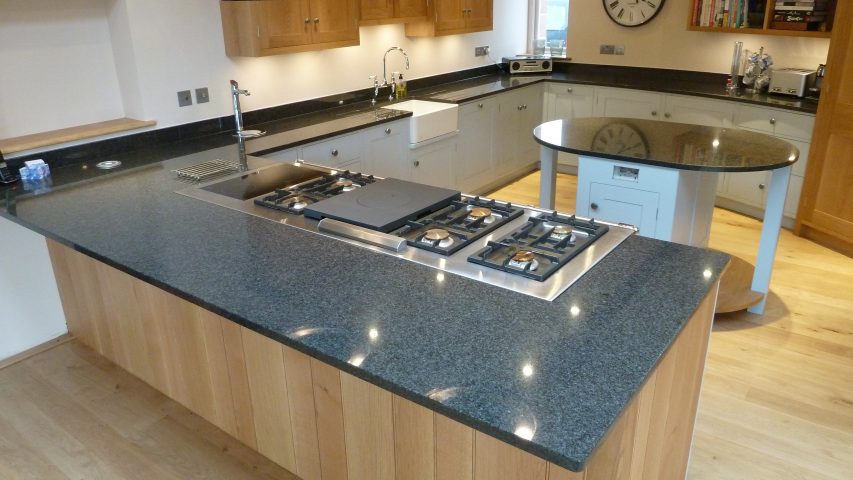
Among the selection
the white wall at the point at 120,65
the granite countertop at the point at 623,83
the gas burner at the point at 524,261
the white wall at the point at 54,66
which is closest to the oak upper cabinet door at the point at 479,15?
the granite countertop at the point at 623,83

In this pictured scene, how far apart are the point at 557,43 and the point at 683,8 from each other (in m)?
1.28

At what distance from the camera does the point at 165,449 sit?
2.57 meters

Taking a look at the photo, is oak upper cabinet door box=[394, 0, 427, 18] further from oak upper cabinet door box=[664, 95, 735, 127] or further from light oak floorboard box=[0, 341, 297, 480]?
light oak floorboard box=[0, 341, 297, 480]

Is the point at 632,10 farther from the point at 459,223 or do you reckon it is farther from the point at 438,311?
the point at 438,311

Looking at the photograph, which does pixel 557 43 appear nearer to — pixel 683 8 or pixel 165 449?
pixel 683 8

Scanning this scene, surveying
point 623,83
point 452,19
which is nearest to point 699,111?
point 623,83

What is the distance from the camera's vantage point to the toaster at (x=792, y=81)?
4516 mm

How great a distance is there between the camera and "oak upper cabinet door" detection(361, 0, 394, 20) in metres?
4.23

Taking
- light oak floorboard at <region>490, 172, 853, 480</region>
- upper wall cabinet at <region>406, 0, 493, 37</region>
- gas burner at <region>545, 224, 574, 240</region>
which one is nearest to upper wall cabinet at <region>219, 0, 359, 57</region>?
upper wall cabinet at <region>406, 0, 493, 37</region>

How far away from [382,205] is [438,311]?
27.8 inches

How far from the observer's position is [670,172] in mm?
3129

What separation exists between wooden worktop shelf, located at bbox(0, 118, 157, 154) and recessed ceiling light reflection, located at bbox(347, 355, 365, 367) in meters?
2.33

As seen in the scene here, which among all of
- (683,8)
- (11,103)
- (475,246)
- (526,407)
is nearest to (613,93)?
(683,8)

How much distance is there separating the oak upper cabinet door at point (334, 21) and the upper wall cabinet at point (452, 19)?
0.93 meters
